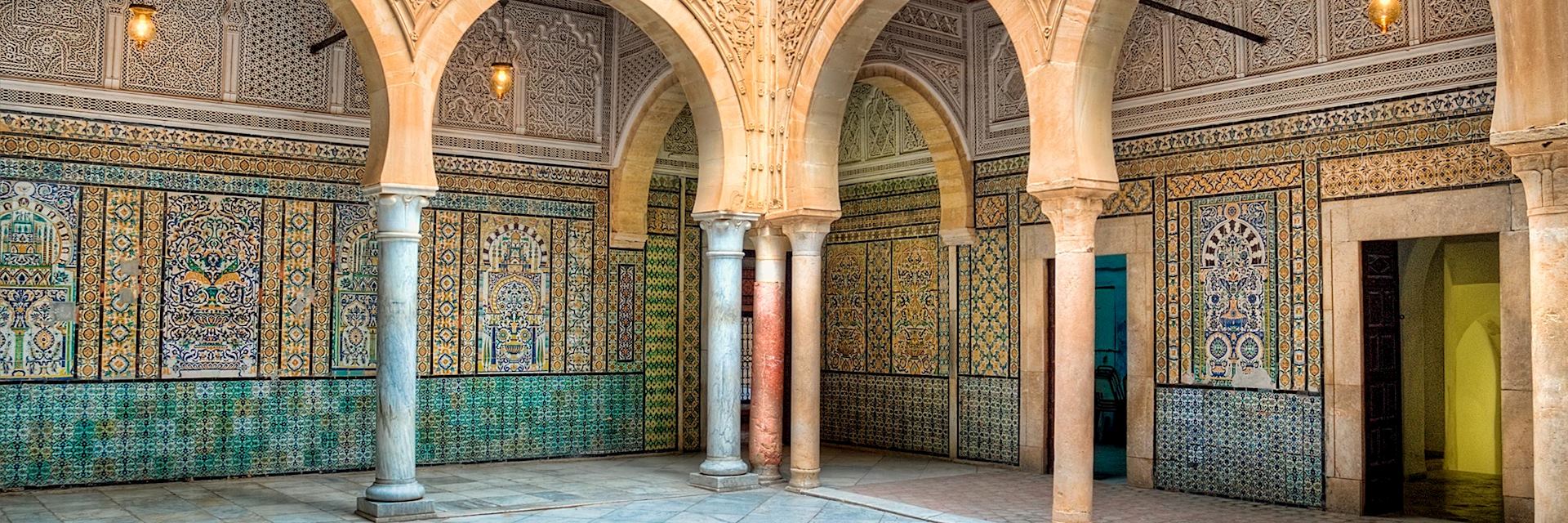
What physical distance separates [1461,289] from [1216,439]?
3549mm

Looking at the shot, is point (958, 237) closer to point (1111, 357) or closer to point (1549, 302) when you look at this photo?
point (1111, 357)

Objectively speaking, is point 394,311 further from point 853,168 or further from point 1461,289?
point 1461,289

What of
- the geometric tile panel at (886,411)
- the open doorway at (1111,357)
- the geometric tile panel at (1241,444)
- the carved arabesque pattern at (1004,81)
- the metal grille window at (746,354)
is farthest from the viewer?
the open doorway at (1111,357)

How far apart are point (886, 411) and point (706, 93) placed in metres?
3.83

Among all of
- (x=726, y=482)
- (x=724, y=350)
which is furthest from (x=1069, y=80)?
(x=726, y=482)

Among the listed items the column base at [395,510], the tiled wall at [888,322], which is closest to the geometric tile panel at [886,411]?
the tiled wall at [888,322]

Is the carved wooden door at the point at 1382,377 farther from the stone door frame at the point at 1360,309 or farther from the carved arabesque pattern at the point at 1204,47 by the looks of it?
the carved arabesque pattern at the point at 1204,47

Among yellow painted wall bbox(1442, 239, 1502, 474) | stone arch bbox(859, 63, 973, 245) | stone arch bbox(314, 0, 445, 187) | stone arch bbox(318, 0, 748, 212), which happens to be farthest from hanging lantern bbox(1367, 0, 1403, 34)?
stone arch bbox(314, 0, 445, 187)

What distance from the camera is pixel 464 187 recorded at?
1022 centimetres

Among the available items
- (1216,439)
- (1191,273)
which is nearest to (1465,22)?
(1191,273)

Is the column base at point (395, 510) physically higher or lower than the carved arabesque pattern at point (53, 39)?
lower

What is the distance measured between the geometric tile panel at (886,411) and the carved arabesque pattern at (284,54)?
205 inches

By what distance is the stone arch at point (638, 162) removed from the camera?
35.3 ft

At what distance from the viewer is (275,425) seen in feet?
30.7
